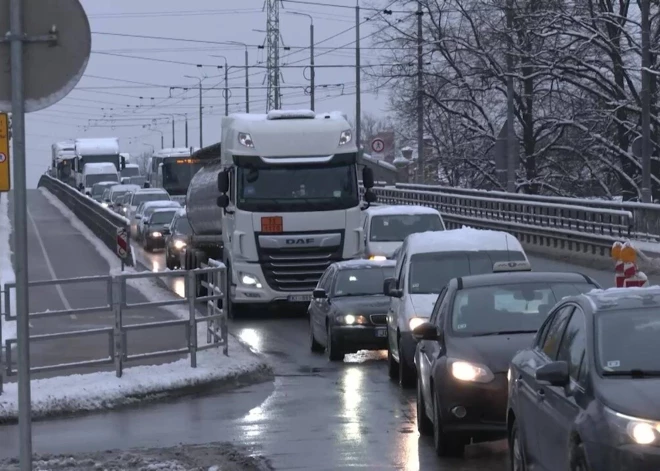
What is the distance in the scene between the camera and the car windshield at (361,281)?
794 inches

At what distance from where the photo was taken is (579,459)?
6836 mm

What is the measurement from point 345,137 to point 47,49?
61.5 ft

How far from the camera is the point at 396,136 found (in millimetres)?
63156

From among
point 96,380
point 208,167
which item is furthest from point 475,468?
point 208,167

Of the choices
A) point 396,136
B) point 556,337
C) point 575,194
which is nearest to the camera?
point 556,337

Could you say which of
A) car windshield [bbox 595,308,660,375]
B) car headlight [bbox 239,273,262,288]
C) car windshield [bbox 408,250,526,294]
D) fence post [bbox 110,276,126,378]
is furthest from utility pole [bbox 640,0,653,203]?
car windshield [bbox 595,308,660,375]

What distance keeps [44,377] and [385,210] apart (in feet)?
47.0

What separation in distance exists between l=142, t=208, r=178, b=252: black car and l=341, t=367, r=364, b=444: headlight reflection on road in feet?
102

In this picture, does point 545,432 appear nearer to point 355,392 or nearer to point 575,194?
point 355,392

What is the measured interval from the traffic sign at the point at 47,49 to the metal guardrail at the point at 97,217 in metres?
28.6

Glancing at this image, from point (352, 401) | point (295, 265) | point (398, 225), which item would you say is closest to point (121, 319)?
point (352, 401)

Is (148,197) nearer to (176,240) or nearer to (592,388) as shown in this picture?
(176,240)

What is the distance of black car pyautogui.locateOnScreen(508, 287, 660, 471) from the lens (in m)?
6.45

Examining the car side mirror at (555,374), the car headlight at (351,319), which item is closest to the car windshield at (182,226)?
the car headlight at (351,319)
